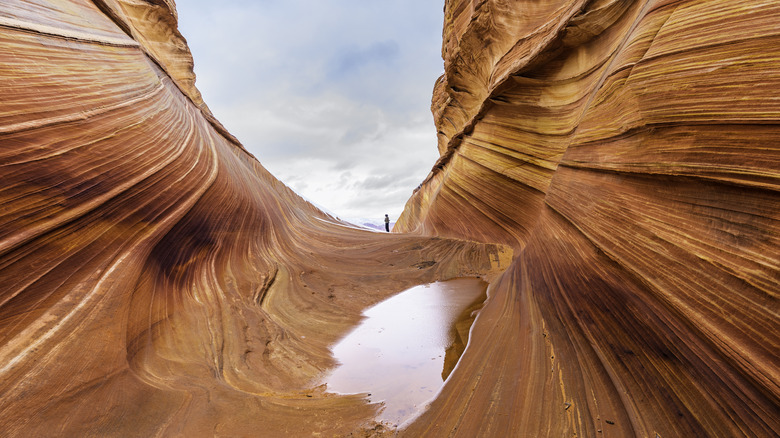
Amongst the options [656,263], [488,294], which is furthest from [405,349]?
[656,263]

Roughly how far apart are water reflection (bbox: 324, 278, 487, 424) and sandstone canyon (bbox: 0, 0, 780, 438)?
0.52 feet

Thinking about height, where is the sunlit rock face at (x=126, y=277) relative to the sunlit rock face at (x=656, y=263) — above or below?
below

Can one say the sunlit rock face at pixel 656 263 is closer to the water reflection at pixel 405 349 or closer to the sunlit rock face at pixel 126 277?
the water reflection at pixel 405 349

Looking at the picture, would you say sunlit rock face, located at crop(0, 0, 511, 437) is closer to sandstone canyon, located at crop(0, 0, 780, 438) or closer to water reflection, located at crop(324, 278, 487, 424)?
sandstone canyon, located at crop(0, 0, 780, 438)

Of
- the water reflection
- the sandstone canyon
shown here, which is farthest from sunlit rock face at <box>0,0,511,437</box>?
the water reflection

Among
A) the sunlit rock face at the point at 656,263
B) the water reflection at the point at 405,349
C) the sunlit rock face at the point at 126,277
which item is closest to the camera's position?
the sunlit rock face at the point at 656,263

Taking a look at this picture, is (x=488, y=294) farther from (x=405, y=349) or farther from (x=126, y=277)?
(x=126, y=277)

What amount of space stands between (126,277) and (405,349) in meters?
2.36

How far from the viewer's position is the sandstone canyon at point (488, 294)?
1382 millimetres

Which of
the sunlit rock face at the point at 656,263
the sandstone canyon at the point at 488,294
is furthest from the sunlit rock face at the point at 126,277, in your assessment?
the sunlit rock face at the point at 656,263

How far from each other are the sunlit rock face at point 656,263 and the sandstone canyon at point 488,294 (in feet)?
0.04

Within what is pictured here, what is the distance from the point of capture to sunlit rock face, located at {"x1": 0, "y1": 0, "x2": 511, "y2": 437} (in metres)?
1.60

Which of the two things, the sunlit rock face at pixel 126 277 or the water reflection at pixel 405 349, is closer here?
the sunlit rock face at pixel 126 277

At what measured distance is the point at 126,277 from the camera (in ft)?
7.59
